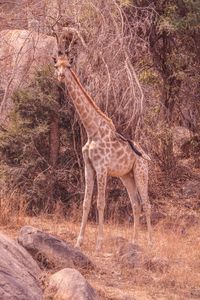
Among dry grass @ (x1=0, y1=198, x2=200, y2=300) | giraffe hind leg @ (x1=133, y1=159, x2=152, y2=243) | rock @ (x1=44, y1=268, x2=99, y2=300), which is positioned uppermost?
giraffe hind leg @ (x1=133, y1=159, x2=152, y2=243)

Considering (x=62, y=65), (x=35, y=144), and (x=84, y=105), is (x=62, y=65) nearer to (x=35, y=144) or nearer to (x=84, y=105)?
(x=84, y=105)

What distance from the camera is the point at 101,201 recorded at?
9.27 meters

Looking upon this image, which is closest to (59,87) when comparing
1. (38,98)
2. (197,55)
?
(38,98)

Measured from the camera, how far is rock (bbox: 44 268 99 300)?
5.95m

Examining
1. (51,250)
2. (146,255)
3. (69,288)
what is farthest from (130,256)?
(69,288)

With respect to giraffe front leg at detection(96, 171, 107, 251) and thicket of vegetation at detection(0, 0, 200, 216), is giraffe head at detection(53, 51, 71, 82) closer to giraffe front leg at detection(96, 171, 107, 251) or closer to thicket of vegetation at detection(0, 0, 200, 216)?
thicket of vegetation at detection(0, 0, 200, 216)

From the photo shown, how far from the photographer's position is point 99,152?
30.1 feet

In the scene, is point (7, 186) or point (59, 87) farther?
point (59, 87)

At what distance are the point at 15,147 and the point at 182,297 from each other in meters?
5.28

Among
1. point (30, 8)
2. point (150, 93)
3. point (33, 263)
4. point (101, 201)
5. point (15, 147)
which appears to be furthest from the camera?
point (150, 93)

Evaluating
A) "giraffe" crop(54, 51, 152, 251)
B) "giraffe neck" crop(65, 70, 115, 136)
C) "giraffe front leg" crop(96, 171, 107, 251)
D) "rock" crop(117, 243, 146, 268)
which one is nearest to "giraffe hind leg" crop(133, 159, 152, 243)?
"giraffe" crop(54, 51, 152, 251)

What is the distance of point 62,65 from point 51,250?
8.65 ft

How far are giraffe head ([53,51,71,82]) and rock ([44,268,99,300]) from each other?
329cm

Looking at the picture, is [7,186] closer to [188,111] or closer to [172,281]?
[172,281]
